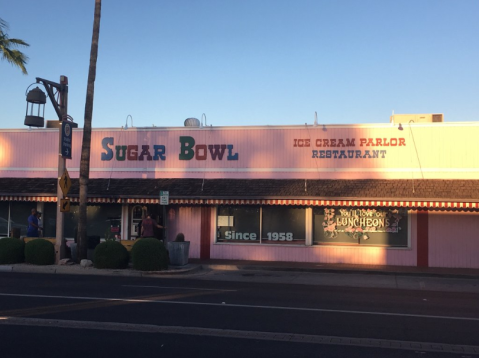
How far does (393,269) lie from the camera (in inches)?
744

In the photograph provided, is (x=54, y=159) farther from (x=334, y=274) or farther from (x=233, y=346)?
(x=233, y=346)

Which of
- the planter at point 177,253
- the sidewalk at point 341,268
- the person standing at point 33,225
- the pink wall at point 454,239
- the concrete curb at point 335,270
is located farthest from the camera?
the person standing at point 33,225

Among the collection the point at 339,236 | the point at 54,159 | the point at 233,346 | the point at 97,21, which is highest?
the point at 97,21

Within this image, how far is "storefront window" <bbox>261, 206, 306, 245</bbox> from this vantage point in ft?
69.4

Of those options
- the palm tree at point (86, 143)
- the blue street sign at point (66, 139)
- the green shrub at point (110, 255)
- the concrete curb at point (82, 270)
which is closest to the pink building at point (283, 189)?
the palm tree at point (86, 143)

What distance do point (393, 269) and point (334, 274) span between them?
2.18 m

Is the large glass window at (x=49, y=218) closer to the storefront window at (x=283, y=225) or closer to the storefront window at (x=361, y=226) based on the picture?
the storefront window at (x=283, y=225)

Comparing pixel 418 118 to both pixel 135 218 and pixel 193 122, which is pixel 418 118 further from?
pixel 135 218

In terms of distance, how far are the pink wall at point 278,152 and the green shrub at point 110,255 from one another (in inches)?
206

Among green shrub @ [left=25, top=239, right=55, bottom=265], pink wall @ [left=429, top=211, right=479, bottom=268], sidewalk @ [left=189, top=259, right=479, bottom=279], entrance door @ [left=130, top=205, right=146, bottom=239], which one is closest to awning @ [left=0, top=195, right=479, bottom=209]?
pink wall @ [left=429, top=211, right=479, bottom=268]

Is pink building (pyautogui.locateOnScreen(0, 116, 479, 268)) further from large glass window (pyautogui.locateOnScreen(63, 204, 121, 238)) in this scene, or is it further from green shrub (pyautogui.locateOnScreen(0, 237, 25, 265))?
green shrub (pyautogui.locateOnScreen(0, 237, 25, 265))

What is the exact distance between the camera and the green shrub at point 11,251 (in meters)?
18.8

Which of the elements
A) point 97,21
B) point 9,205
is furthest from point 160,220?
point 97,21

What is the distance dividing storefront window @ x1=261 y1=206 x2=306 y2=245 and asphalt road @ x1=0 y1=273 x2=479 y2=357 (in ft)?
21.5
